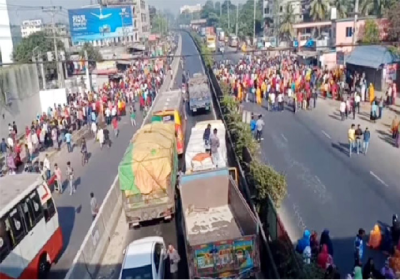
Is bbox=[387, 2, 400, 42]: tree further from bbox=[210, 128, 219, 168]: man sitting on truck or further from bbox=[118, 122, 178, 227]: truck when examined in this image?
bbox=[118, 122, 178, 227]: truck

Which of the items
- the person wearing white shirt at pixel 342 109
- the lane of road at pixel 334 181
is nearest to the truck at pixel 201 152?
the lane of road at pixel 334 181

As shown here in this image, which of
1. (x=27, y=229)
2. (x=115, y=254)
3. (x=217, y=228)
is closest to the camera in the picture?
(x=27, y=229)

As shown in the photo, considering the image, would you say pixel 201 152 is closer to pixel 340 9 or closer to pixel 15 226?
pixel 15 226

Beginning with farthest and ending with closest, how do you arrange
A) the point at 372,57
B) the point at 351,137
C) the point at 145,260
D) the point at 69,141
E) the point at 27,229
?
the point at 372,57 → the point at 69,141 → the point at 351,137 → the point at 27,229 → the point at 145,260

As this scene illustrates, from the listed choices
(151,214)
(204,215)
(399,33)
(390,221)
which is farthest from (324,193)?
(399,33)

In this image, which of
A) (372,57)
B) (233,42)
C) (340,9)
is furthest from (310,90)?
(233,42)

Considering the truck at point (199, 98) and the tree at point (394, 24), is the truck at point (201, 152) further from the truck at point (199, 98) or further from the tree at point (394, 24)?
the tree at point (394, 24)
